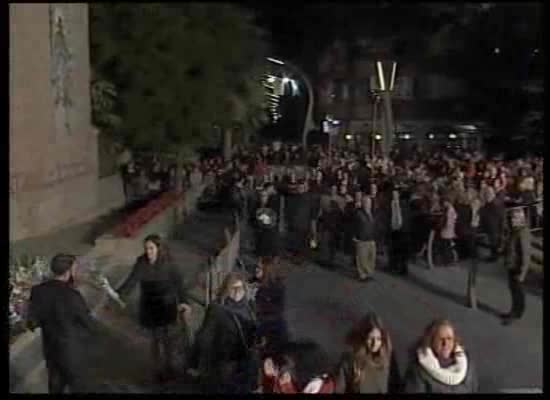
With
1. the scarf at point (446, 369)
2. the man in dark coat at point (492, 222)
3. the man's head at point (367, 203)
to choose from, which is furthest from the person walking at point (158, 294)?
the man in dark coat at point (492, 222)

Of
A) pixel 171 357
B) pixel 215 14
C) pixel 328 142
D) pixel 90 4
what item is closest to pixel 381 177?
pixel 328 142

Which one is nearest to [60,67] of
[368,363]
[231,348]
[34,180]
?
[34,180]

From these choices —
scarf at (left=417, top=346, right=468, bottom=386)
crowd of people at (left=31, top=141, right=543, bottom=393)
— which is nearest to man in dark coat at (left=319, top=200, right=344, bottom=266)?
crowd of people at (left=31, top=141, right=543, bottom=393)

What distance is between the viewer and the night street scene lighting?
179cm

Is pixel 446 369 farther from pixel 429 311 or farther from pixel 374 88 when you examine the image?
pixel 374 88

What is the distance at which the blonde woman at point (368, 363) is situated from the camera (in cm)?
186

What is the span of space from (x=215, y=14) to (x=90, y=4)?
0.32 metres

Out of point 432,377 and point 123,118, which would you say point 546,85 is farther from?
point 123,118

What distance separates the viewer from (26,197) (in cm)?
183

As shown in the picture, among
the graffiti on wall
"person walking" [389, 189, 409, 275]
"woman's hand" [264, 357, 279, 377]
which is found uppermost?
the graffiti on wall

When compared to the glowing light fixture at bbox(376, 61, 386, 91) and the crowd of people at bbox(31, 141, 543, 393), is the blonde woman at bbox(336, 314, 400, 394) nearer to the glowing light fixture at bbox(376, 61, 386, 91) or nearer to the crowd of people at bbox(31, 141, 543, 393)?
the crowd of people at bbox(31, 141, 543, 393)

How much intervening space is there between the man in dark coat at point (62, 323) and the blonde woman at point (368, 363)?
2.20 feet

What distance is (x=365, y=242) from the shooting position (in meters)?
1.90

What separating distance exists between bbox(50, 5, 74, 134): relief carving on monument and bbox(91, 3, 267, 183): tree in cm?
7
